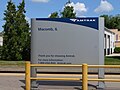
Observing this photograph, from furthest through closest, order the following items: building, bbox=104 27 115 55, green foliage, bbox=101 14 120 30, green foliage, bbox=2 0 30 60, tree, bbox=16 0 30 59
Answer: green foliage, bbox=101 14 120 30, building, bbox=104 27 115 55, tree, bbox=16 0 30 59, green foliage, bbox=2 0 30 60

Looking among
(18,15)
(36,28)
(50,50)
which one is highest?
(18,15)

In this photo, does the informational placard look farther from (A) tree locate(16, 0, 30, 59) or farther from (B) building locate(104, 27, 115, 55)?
(B) building locate(104, 27, 115, 55)

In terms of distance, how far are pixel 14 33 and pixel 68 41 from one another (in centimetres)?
2030

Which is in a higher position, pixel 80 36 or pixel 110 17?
pixel 110 17

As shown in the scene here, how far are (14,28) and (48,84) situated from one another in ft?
65.7

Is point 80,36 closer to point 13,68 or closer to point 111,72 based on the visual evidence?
point 111,72

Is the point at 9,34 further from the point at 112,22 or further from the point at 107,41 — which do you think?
the point at 112,22

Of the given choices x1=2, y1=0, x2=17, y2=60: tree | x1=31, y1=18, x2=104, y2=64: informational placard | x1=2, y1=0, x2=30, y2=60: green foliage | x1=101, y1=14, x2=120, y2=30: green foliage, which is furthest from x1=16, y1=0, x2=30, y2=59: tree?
x1=101, y1=14, x2=120, y2=30: green foliage

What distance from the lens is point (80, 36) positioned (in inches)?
504

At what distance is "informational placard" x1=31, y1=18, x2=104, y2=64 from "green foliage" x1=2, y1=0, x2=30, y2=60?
1883cm

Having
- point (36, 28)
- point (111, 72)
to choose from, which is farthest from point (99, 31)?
point (111, 72)

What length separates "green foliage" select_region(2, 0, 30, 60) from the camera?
32.1 metres

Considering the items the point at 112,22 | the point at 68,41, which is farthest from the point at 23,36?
the point at 112,22

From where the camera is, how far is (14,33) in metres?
32.5
